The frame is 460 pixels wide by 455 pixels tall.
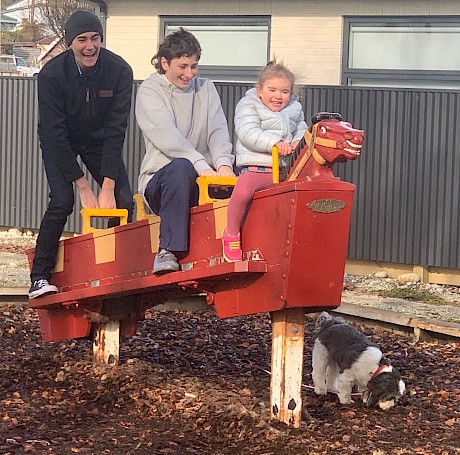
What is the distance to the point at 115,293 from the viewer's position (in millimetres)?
6203

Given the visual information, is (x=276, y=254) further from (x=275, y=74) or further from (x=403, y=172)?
(x=403, y=172)

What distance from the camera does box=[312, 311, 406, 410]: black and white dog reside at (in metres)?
6.20

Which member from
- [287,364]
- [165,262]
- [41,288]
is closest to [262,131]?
[165,262]

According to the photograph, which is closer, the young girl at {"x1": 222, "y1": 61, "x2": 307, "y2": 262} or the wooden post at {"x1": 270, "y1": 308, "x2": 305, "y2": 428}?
the young girl at {"x1": 222, "y1": 61, "x2": 307, "y2": 262}

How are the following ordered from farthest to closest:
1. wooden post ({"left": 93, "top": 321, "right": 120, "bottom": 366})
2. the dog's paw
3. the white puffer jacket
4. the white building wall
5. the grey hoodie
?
the white building wall < wooden post ({"left": 93, "top": 321, "right": 120, "bottom": 366}) < the dog's paw < the grey hoodie < the white puffer jacket

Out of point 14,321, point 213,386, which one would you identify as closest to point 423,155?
point 14,321

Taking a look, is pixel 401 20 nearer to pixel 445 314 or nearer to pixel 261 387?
pixel 445 314

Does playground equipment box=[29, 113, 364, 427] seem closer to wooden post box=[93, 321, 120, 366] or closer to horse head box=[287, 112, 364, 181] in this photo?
horse head box=[287, 112, 364, 181]

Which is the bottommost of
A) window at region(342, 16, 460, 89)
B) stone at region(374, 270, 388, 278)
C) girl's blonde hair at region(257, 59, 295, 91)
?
stone at region(374, 270, 388, 278)

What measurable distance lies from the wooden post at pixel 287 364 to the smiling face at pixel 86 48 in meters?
2.11

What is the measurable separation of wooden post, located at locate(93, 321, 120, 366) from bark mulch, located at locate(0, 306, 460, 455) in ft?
0.32

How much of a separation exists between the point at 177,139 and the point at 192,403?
1.54 m

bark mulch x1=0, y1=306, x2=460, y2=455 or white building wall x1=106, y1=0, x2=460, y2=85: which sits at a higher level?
white building wall x1=106, y1=0, x2=460, y2=85

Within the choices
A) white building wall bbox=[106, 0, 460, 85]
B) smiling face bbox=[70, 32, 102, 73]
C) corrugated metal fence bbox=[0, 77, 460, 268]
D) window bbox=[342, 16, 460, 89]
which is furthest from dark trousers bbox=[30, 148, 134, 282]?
window bbox=[342, 16, 460, 89]
